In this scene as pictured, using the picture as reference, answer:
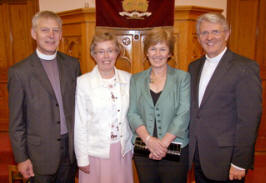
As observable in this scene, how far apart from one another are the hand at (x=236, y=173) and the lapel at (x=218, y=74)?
1.65ft

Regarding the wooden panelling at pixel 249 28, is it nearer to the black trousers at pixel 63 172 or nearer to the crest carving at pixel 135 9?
the crest carving at pixel 135 9

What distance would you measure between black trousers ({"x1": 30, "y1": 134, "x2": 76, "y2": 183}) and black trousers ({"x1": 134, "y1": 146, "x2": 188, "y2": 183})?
0.58 meters

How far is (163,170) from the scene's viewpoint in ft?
5.49

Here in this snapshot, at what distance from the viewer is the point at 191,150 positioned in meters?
1.70

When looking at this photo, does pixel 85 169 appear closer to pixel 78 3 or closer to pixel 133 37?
pixel 133 37

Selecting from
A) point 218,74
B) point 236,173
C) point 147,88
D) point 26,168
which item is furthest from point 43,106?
point 236,173

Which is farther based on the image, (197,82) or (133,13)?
(133,13)

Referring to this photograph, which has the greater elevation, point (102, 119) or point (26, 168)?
point (102, 119)

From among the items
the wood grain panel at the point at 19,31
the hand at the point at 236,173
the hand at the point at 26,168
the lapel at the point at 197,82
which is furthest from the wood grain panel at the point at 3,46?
the hand at the point at 236,173

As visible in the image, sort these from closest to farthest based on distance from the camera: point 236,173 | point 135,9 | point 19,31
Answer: point 236,173 < point 135,9 < point 19,31

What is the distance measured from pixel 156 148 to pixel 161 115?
0.79ft

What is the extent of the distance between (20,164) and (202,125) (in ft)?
4.60

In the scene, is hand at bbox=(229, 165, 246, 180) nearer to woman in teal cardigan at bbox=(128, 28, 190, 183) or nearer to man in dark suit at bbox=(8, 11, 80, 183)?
woman in teal cardigan at bbox=(128, 28, 190, 183)

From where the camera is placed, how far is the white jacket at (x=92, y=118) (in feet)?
5.70
